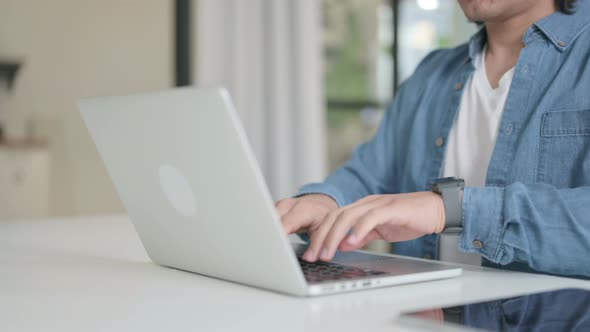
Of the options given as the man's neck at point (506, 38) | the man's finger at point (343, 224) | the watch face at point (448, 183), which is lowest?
the man's finger at point (343, 224)

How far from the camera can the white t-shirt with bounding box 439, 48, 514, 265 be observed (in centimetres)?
142

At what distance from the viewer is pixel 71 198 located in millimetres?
3881

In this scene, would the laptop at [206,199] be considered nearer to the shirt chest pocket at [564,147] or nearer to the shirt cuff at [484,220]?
the shirt cuff at [484,220]

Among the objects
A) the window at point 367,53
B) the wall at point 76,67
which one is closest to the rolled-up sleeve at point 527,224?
the wall at point 76,67

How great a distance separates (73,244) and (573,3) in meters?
0.93

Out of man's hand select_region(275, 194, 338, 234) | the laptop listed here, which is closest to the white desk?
the laptop

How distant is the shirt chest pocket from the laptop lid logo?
62 centimetres

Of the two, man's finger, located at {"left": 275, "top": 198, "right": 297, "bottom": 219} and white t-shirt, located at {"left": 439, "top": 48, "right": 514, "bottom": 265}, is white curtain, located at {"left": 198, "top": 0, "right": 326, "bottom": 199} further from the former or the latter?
man's finger, located at {"left": 275, "top": 198, "right": 297, "bottom": 219}

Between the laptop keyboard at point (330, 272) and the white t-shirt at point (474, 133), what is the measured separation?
19.0 inches

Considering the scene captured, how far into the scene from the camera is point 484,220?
1.01 metres

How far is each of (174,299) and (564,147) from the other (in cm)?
71

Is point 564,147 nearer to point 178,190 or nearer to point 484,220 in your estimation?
point 484,220

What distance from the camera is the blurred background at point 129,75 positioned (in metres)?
3.77

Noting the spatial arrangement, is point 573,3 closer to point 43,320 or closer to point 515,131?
point 515,131
